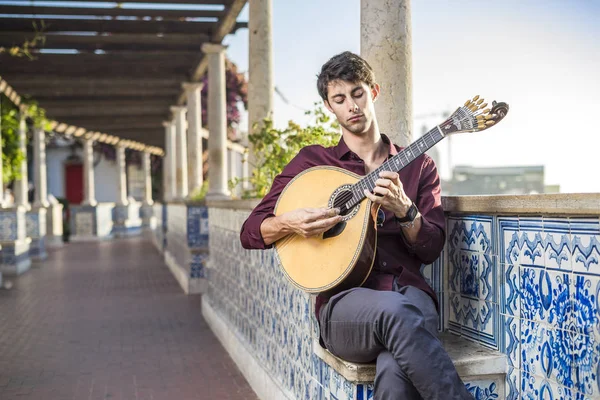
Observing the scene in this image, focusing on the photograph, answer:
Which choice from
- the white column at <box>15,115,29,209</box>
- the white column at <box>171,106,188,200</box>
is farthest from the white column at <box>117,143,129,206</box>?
the white column at <box>15,115,29,209</box>

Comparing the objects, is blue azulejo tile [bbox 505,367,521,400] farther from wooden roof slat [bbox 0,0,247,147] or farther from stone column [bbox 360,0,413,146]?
wooden roof slat [bbox 0,0,247,147]

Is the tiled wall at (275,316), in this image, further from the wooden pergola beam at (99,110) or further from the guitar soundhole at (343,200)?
the wooden pergola beam at (99,110)

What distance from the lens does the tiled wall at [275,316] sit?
3.10 metres

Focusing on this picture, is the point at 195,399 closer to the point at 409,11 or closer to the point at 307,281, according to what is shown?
the point at 307,281

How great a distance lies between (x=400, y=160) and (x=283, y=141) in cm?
344

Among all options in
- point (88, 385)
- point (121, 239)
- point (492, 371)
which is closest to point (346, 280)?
point (492, 371)

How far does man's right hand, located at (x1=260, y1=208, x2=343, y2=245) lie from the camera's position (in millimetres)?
2785

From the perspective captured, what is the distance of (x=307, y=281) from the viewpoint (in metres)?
2.86

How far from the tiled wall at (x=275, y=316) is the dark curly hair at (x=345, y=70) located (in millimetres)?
780

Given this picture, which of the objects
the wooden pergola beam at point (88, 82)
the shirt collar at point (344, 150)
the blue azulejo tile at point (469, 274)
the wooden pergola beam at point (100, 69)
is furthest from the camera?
the wooden pergola beam at point (88, 82)

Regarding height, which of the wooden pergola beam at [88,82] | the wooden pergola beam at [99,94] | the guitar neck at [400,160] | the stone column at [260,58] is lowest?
the guitar neck at [400,160]

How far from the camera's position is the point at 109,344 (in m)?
6.66

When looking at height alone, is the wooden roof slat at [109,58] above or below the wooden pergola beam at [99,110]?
Answer: above

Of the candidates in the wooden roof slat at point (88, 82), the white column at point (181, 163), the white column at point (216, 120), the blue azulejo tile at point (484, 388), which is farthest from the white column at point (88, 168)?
the blue azulejo tile at point (484, 388)
